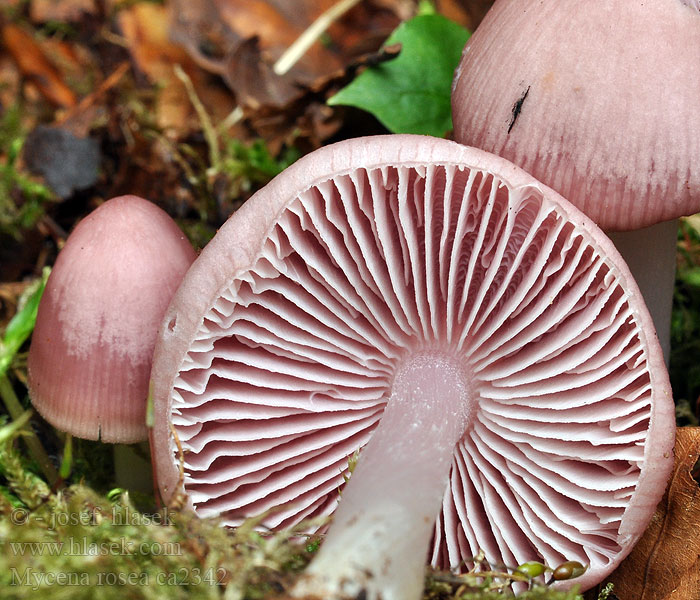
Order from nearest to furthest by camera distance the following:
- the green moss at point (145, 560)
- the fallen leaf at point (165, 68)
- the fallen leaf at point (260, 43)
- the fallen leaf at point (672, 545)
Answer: the green moss at point (145, 560)
the fallen leaf at point (672, 545)
the fallen leaf at point (260, 43)
the fallen leaf at point (165, 68)

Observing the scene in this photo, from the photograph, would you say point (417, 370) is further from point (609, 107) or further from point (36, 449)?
point (36, 449)

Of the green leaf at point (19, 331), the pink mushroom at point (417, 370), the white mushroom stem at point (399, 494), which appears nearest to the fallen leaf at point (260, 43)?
the green leaf at point (19, 331)

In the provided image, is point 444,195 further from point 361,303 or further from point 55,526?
point 55,526

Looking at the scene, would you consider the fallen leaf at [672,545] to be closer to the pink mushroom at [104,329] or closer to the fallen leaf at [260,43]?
the pink mushroom at [104,329]

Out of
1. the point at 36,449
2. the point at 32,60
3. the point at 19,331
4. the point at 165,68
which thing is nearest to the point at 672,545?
the point at 36,449

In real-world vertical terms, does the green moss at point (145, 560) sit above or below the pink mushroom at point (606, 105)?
below
